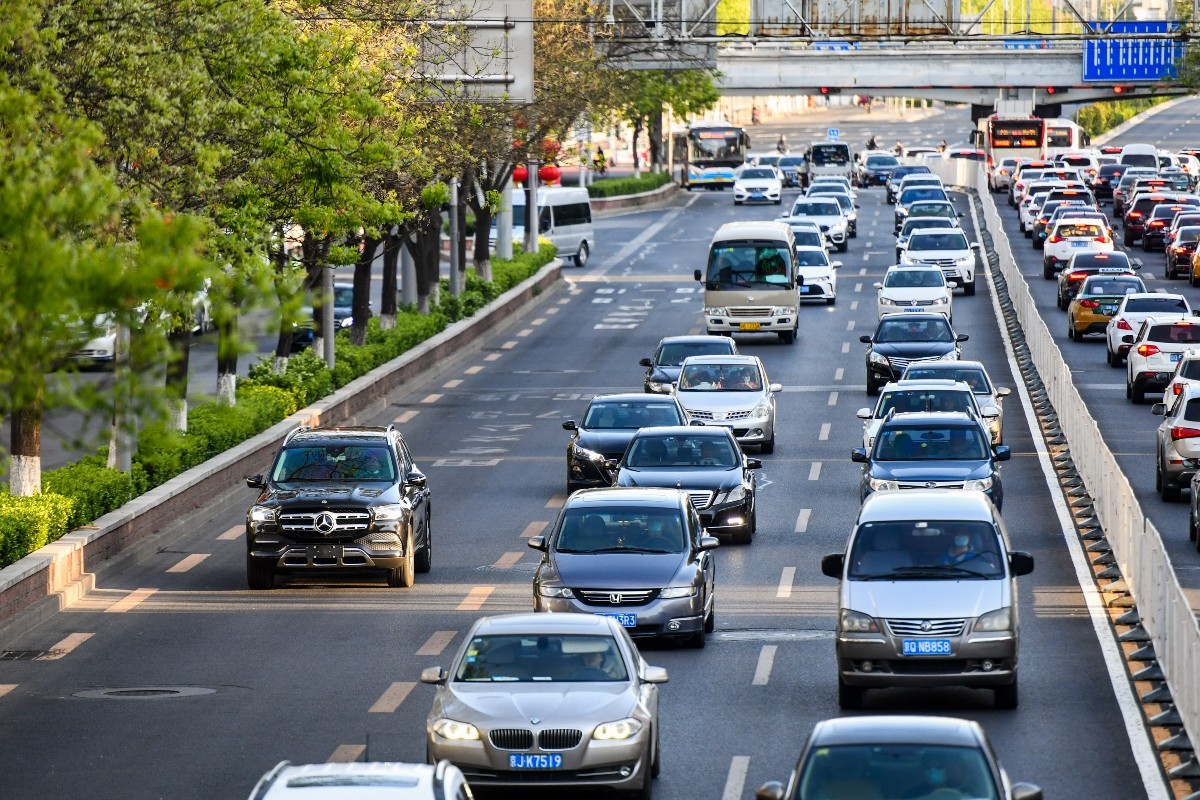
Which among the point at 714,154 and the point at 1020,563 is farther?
the point at 714,154

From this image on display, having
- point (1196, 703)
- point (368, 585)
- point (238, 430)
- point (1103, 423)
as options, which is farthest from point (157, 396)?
point (1103, 423)

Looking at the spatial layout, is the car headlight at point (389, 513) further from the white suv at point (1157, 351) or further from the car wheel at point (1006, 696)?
the white suv at point (1157, 351)

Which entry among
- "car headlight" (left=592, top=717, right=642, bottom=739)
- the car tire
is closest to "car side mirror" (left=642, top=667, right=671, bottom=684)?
"car headlight" (left=592, top=717, right=642, bottom=739)

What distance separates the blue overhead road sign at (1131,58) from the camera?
269 ft

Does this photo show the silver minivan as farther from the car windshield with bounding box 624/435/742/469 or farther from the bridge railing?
the car windshield with bounding box 624/435/742/469

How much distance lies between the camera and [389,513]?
2570cm

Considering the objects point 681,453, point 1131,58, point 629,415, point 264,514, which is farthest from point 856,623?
point 1131,58

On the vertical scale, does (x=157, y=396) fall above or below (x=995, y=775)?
above

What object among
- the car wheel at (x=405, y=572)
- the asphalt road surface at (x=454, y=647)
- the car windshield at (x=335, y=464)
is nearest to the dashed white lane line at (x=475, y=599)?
the asphalt road surface at (x=454, y=647)

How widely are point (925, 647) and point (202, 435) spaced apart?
1700 centimetres

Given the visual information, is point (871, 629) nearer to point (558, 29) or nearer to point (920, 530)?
point (920, 530)

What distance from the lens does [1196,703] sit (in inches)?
644

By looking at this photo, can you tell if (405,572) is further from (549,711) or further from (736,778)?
(549,711)

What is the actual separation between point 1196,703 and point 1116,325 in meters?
30.5
